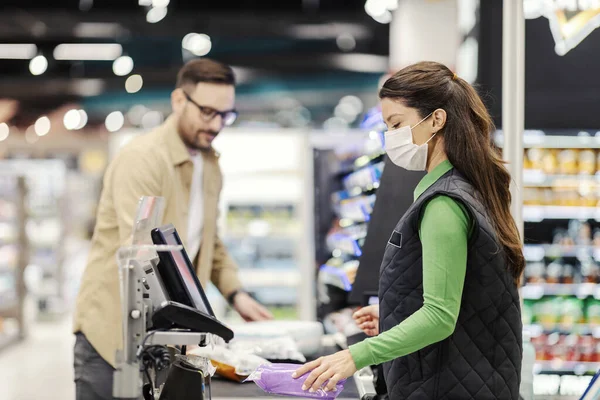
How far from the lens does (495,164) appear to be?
1.90 m

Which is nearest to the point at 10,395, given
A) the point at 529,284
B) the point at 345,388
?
the point at 529,284

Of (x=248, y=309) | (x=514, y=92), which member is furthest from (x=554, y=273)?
(x=248, y=309)

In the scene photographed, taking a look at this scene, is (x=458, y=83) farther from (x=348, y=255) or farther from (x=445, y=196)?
(x=348, y=255)

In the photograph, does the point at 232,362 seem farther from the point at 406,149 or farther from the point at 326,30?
the point at 326,30

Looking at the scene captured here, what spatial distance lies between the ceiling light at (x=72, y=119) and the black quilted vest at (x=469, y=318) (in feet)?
62.9

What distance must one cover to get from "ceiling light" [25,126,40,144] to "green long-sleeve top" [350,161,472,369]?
1995 centimetres

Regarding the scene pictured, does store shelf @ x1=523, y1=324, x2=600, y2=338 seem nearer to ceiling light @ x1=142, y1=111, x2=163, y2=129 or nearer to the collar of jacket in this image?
the collar of jacket

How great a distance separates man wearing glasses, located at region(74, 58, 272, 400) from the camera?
2561 mm

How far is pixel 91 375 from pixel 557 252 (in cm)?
486

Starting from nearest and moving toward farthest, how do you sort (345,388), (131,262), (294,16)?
(131,262)
(345,388)
(294,16)

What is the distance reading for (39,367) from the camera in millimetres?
8469

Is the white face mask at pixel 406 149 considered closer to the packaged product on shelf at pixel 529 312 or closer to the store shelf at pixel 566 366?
the packaged product on shelf at pixel 529 312

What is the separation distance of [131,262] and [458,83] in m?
0.97

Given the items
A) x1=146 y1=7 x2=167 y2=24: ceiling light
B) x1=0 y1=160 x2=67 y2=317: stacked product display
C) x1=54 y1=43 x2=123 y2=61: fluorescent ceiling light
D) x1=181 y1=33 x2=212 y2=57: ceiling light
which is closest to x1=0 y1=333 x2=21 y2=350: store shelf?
x1=0 y1=160 x2=67 y2=317: stacked product display
